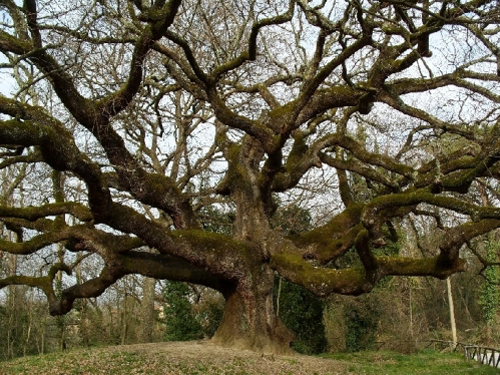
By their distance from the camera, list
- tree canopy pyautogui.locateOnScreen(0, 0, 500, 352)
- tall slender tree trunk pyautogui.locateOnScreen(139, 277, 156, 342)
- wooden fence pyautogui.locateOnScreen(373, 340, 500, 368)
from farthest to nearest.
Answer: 1. tall slender tree trunk pyautogui.locateOnScreen(139, 277, 156, 342)
2. wooden fence pyautogui.locateOnScreen(373, 340, 500, 368)
3. tree canopy pyautogui.locateOnScreen(0, 0, 500, 352)

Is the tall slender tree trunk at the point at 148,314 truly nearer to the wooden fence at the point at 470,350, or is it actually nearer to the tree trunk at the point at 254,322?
the tree trunk at the point at 254,322

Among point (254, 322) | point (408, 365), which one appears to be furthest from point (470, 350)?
point (254, 322)

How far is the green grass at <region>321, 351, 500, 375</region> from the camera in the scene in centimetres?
1057

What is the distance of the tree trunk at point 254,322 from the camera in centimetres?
1089

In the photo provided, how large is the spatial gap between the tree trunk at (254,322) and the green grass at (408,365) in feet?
5.78

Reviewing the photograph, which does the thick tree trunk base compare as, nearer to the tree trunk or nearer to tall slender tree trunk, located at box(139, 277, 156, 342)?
the tree trunk

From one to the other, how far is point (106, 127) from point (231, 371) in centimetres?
481

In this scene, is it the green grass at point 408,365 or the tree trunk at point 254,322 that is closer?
the green grass at point 408,365

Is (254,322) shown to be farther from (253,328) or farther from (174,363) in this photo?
(174,363)

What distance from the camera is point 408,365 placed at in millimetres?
12703

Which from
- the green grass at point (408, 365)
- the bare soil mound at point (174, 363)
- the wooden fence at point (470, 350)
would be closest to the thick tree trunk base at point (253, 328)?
the bare soil mound at point (174, 363)

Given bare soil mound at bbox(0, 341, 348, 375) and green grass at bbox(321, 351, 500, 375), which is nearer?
bare soil mound at bbox(0, 341, 348, 375)

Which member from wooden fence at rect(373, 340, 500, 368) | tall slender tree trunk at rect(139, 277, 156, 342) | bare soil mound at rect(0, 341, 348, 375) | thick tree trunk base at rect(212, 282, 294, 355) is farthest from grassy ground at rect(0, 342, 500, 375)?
tall slender tree trunk at rect(139, 277, 156, 342)

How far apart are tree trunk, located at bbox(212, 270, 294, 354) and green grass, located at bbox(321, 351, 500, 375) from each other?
5.78 ft
